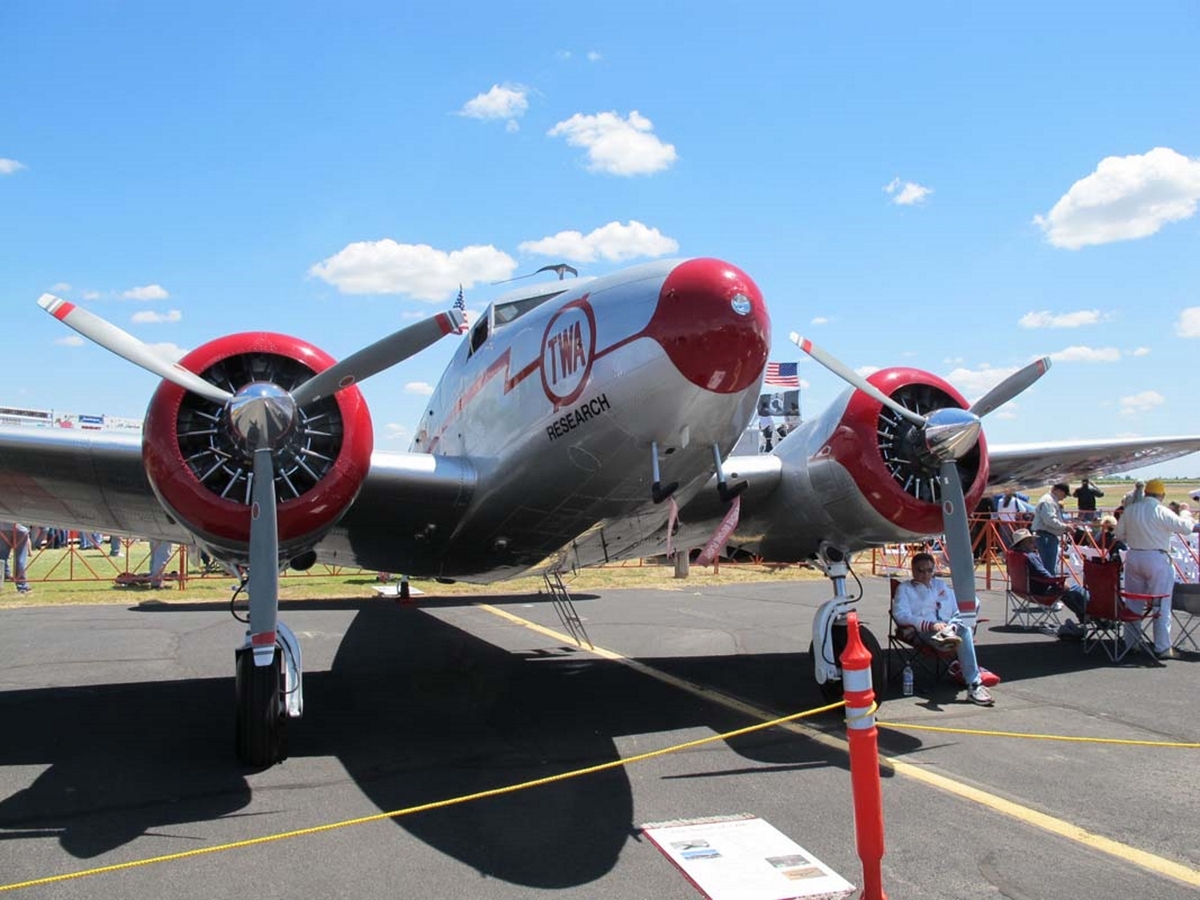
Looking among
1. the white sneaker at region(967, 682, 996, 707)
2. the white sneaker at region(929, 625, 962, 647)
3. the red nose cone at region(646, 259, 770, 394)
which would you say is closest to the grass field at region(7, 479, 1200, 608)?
the white sneaker at region(929, 625, 962, 647)

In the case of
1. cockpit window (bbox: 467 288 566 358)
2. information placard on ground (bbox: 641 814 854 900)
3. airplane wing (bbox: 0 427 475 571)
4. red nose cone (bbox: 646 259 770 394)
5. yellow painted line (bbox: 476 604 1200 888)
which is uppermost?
cockpit window (bbox: 467 288 566 358)

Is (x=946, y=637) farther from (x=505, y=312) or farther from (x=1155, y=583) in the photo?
(x=505, y=312)

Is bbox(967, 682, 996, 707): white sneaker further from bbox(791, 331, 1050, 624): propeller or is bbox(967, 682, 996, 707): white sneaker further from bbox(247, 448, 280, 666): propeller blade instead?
bbox(247, 448, 280, 666): propeller blade

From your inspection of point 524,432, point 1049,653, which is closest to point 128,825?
point 524,432

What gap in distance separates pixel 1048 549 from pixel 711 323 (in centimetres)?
1157

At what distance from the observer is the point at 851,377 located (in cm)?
746

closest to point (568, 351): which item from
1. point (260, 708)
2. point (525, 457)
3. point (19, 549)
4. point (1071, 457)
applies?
point (525, 457)

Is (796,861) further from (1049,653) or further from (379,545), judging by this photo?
(1049,653)

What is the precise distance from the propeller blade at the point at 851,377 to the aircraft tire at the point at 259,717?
499 centimetres

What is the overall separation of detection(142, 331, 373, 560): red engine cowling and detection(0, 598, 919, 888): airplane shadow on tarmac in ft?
5.58

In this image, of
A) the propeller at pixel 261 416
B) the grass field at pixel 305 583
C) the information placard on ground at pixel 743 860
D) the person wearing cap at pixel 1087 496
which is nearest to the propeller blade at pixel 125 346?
the propeller at pixel 261 416

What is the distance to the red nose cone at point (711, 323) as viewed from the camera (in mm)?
5281

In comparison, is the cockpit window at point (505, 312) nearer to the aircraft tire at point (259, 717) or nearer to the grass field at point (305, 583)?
the aircraft tire at point (259, 717)

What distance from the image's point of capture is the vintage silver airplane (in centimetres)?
564
